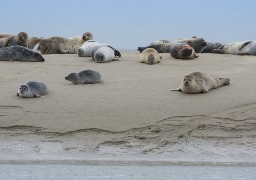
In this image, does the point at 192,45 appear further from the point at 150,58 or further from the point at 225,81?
the point at 225,81

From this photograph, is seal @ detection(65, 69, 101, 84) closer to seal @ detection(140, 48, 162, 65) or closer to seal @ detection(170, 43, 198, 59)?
seal @ detection(140, 48, 162, 65)

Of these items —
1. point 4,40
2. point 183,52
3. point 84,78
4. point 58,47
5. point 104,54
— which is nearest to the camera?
point 84,78

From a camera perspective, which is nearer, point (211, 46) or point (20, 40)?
point (20, 40)

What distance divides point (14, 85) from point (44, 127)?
2.01 meters

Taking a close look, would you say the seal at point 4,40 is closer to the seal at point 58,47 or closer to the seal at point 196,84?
the seal at point 58,47

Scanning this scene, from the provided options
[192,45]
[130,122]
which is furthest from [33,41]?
[130,122]

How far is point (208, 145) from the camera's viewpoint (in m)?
5.65

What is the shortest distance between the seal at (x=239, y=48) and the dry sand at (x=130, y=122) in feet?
12.6

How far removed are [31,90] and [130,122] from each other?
157 cm

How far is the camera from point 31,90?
23.5 ft

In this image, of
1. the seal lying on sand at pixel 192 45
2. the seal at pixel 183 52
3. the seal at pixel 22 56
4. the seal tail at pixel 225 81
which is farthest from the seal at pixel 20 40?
the seal tail at pixel 225 81

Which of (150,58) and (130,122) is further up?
(150,58)

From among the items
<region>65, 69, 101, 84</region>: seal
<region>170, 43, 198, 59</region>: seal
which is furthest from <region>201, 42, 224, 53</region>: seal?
<region>65, 69, 101, 84</region>: seal

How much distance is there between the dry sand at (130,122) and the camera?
5406 millimetres
